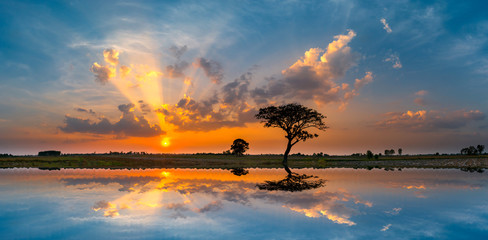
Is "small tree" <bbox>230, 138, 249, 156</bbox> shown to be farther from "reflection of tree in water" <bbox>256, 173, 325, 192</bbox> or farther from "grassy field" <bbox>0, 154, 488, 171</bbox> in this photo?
"reflection of tree in water" <bbox>256, 173, 325, 192</bbox>

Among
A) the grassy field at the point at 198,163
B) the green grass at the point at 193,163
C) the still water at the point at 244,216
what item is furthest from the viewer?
the green grass at the point at 193,163

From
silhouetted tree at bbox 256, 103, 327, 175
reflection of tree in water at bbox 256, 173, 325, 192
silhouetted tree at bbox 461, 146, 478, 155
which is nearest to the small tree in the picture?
silhouetted tree at bbox 256, 103, 327, 175

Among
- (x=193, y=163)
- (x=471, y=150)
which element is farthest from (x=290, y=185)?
(x=471, y=150)

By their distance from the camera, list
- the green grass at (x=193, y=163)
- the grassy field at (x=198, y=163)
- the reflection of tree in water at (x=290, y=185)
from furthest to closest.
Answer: the green grass at (x=193, y=163) → the grassy field at (x=198, y=163) → the reflection of tree in water at (x=290, y=185)

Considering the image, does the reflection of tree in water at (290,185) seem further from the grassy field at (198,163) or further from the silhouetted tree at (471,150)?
the silhouetted tree at (471,150)

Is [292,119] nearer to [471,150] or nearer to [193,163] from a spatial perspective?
[193,163]

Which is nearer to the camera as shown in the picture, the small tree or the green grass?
the green grass

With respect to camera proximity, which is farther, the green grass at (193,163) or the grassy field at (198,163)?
the green grass at (193,163)

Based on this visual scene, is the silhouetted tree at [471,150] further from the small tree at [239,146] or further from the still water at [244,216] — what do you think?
the still water at [244,216]

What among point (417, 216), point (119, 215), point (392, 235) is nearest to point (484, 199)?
point (417, 216)

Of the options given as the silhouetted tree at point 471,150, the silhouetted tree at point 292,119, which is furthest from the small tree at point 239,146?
the silhouetted tree at point 471,150

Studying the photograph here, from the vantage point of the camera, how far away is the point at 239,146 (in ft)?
399

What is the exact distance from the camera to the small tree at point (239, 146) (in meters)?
122

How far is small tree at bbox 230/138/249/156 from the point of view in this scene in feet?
399
